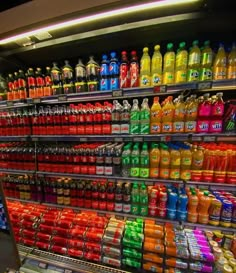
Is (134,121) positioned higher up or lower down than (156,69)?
lower down

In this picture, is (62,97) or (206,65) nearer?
(206,65)

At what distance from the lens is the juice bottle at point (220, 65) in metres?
1.22

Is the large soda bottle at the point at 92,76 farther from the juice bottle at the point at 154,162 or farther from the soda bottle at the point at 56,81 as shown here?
the juice bottle at the point at 154,162

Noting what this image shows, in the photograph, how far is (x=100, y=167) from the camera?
155 centimetres

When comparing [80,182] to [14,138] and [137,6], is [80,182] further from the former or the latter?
[137,6]

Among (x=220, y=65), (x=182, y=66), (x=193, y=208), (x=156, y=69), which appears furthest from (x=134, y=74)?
(x=193, y=208)

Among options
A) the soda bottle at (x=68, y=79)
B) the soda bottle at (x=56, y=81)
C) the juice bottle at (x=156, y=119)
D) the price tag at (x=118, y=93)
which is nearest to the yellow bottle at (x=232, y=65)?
the juice bottle at (x=156, y=119)

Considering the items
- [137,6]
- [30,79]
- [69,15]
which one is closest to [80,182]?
[30,79]

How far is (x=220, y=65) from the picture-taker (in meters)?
1.22

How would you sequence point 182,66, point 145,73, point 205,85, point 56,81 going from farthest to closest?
point 56,81
point 145,73
point 182,66
point 205,85

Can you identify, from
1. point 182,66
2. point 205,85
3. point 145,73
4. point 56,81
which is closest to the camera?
point 205,85

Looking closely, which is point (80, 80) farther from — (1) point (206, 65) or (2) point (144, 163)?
(1) point (206, 65)

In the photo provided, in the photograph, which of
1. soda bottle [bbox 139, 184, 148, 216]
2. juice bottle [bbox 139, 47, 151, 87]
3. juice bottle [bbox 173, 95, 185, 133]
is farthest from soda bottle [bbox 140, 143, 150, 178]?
juice bottle [bbox 139, 47, 151, 87]

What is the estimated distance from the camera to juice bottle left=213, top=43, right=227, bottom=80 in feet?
4.00
